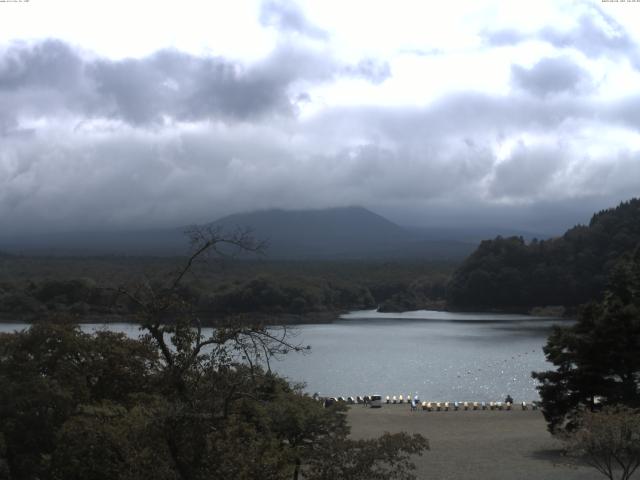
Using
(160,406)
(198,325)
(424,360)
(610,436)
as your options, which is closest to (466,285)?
(424,360)

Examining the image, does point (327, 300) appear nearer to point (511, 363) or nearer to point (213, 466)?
point (511, 363)

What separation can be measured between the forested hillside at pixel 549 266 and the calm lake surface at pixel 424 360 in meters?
10.4

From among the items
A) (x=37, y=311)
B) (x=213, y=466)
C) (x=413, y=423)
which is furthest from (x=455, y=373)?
(x=37, y=311)

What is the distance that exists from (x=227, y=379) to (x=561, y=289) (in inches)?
3459

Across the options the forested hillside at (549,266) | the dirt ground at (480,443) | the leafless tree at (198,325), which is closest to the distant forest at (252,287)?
the forested hillside at (549,266)

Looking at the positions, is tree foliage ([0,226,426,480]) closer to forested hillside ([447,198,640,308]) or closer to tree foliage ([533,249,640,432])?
tree foliage ([533,249,640,432])

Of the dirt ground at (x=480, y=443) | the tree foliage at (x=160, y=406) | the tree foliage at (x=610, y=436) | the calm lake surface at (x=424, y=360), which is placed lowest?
the calm lake surface at (x=424, y=360)

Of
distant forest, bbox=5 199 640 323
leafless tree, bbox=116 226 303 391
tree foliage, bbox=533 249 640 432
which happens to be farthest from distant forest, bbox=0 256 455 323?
leafless tree, bbox=116 226 303 391

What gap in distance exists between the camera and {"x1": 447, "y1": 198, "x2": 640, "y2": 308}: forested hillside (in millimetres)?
88125

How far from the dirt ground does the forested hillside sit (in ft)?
204

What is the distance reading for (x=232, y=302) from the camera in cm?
8575

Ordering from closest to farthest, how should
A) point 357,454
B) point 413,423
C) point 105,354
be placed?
point 357,454, point 105,354, point 413,423

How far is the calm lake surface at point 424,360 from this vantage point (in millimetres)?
38625

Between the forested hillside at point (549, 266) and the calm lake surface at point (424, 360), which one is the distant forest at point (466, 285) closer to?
the forested hillside at point (549, 266)
